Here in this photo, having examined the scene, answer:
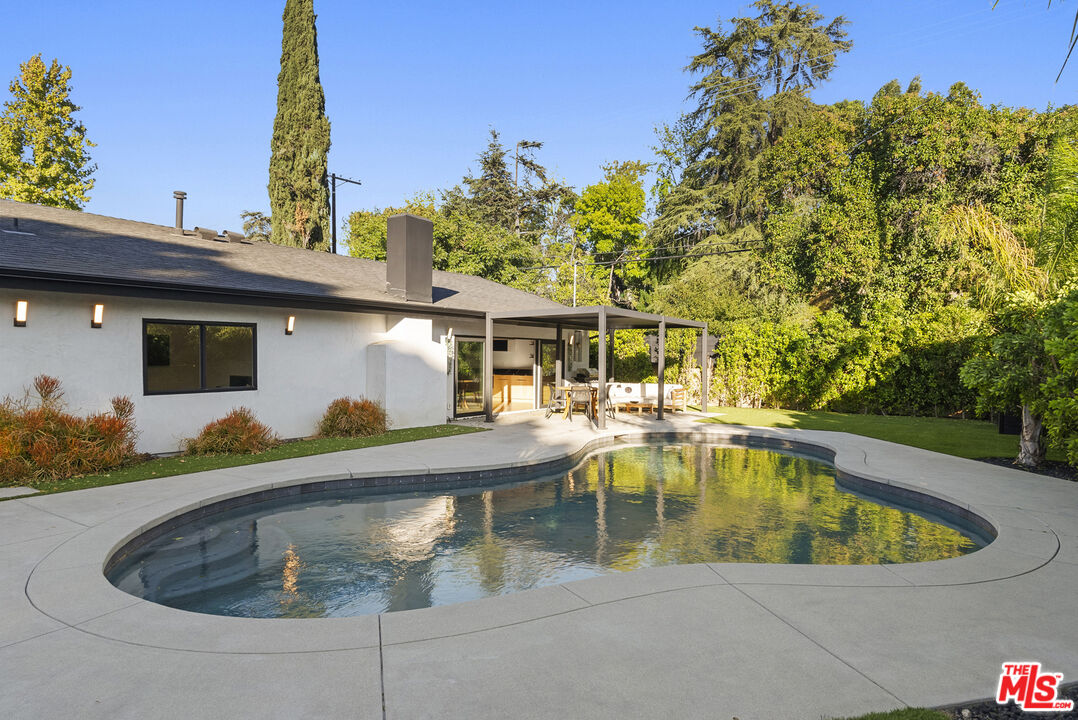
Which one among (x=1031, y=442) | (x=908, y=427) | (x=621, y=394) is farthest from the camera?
(x=621, y=394)

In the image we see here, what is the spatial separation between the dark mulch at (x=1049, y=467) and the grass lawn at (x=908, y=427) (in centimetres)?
43

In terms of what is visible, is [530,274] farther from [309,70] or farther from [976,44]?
[976,44]

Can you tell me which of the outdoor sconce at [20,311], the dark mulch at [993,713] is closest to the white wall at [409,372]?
the outdoor sconce at [20,311]

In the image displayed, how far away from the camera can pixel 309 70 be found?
21.8m

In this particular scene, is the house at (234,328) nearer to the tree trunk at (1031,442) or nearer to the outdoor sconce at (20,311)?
the outdoor sconce at (20,311)

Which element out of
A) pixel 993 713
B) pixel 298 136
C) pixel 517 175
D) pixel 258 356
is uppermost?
pixel 517 175

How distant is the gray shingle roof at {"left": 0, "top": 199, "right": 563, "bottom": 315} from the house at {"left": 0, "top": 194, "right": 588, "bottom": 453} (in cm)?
4

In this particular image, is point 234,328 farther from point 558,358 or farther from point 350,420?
point 558,358

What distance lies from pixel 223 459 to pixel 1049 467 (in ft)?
39.6

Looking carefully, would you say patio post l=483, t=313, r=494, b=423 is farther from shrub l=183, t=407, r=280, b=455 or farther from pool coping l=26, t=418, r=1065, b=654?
pool coping l=26, t=418, r=1065, b=654

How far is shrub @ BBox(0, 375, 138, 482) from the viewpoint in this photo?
278 inches

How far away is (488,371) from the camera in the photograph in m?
14.3

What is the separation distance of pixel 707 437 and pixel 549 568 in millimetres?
7975

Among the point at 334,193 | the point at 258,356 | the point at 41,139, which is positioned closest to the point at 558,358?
the point at 258,356
